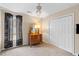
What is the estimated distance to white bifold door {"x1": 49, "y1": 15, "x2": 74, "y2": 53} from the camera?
5.73 ft

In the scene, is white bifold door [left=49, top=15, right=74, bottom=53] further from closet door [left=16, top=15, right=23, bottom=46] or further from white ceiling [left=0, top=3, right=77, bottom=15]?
closet door [left=16, top=15, right=23, bottom=46]

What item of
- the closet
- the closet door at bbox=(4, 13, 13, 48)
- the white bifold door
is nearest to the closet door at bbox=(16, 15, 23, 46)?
the closet

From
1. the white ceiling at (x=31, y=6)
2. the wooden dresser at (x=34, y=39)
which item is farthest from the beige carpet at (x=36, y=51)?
the white ceiling at (x=31, y=6)

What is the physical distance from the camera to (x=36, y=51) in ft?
5.88

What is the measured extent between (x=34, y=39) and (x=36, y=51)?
27 cm

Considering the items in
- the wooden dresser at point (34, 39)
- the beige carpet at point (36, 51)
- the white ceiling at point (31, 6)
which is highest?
the white ceiling at point (31, 6)

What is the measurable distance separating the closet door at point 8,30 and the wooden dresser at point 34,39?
374 millimetres

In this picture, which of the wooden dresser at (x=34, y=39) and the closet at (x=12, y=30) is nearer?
the closet at (x=12, y=30)

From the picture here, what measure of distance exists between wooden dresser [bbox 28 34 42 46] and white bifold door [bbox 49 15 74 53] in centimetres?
25

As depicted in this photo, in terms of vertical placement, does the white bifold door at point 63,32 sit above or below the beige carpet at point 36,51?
above

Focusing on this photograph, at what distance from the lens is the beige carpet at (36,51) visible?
1.73 m

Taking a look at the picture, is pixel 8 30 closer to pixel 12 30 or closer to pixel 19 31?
pixel 12 30

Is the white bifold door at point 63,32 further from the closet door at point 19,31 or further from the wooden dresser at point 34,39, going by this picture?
the closet door at point 19,31

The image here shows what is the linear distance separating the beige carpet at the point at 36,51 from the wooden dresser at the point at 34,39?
9 cm
